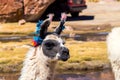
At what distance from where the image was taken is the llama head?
6848 millimetres

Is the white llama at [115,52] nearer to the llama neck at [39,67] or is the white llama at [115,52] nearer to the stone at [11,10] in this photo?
the llama neck at [39,67]

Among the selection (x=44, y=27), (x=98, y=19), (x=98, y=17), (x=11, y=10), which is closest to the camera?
(x=44, y=27)

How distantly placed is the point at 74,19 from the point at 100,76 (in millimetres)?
12478

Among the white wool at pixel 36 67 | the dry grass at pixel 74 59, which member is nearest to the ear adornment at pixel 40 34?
the white wool at pixel 36 67

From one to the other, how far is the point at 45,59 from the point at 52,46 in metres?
0.23

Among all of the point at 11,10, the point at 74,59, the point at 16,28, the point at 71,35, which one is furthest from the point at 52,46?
the point at 11,10

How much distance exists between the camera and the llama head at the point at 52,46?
6.85 m

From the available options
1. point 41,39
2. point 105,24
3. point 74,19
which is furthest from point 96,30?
point 41,39

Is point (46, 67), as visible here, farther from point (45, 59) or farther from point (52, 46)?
point (52, 46)

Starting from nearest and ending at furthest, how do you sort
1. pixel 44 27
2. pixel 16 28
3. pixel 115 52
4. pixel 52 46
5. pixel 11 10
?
1. pixel 115 52
2. pixel 44 27
3. pixel 52 46
4. pixel 16 28
5. pixel 11 10

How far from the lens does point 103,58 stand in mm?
15188

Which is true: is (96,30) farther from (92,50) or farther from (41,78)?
(41,78)

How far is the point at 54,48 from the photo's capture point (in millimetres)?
6996

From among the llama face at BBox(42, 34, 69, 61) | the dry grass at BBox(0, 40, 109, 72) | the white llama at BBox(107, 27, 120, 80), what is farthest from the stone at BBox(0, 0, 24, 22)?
the white llama at BBox(107, 27, 120, 80)
